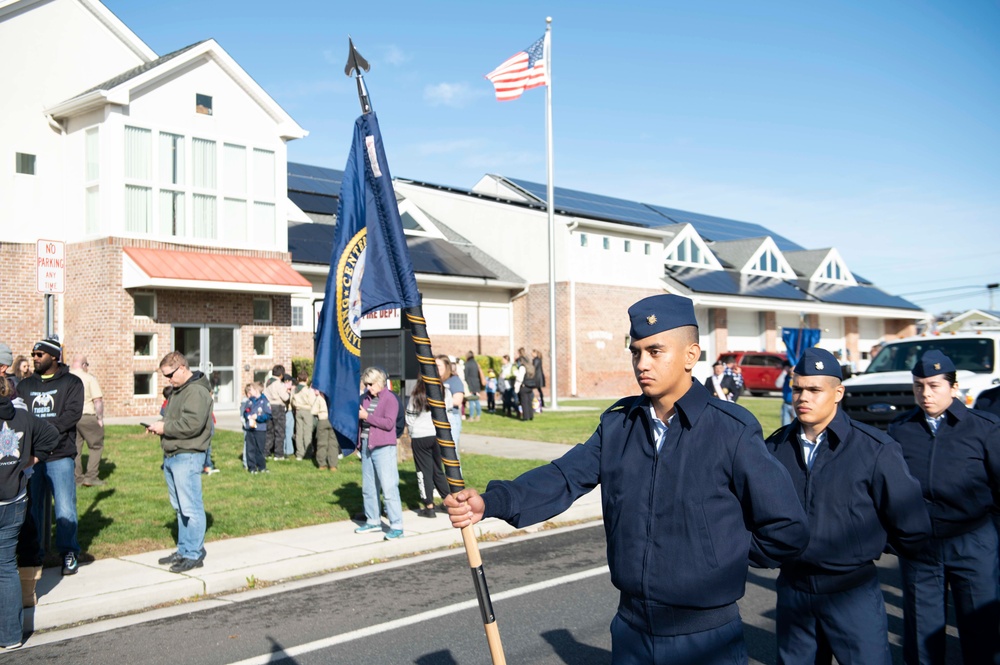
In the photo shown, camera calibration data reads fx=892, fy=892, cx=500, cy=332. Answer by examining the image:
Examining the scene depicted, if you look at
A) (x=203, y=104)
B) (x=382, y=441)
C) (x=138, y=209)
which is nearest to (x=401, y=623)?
(x=382, y=441)

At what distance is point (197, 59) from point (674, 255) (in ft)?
77.3

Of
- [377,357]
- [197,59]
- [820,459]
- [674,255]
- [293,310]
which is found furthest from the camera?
[674,255]

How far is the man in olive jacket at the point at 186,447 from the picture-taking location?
812 centimetres

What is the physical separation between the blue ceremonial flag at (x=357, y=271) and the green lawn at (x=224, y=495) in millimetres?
3271

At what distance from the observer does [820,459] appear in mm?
4281

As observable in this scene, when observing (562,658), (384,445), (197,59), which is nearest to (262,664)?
(562,658)

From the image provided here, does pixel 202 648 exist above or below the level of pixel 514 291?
below

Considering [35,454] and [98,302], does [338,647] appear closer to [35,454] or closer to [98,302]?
[35,454]

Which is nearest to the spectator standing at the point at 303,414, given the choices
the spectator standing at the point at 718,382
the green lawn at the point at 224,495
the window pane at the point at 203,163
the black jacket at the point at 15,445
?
the green lawn at the point at 224,495

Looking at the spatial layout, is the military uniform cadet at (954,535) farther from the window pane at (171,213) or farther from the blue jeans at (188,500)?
the window pane at (171,213)

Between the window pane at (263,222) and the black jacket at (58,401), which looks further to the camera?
the window pane at (263,222)

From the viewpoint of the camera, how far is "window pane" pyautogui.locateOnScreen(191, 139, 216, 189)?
77.0 feet

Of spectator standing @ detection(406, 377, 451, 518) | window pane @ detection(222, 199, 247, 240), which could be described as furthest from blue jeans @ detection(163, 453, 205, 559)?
window pane @ detection(222, 199, 247, 240)

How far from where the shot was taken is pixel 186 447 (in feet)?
26.8
